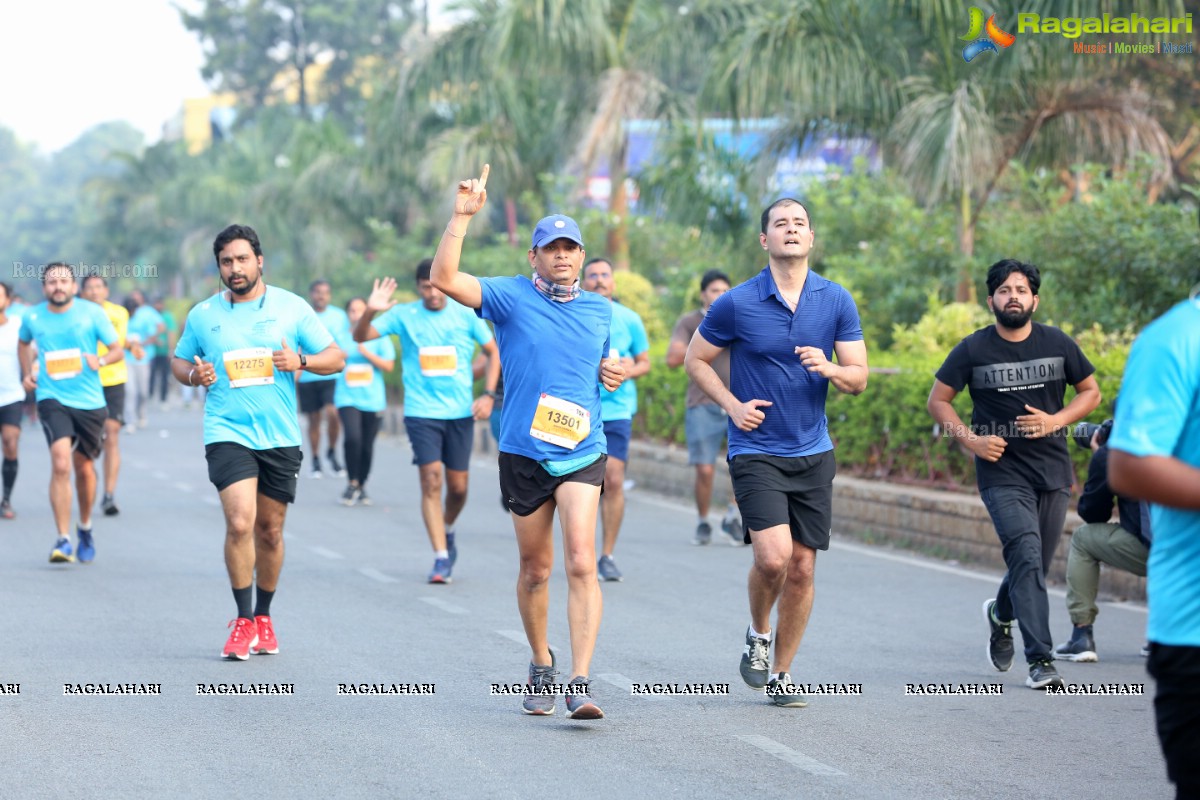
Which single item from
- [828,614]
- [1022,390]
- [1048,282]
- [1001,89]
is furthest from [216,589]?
[1001,89]

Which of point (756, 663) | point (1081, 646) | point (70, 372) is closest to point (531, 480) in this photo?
point (756, 663)

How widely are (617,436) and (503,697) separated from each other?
15.6ft

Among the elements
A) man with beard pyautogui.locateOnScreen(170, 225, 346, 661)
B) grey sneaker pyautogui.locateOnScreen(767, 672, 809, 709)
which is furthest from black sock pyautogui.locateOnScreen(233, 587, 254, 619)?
grey sneaker pyautogui.locateOnScreen(767, 672, 809, 709)

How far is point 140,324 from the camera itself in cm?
2927

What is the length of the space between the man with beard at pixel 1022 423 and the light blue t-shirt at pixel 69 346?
728 cm

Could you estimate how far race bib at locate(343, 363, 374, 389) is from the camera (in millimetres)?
17500

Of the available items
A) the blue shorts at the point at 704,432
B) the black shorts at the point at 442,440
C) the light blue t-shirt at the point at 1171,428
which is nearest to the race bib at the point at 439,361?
the black shorts at the point at 442,440

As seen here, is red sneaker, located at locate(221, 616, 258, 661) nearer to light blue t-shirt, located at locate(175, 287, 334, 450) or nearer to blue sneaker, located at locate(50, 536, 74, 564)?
light blue t-shirt, located at locate(175, 287, 334, 450)

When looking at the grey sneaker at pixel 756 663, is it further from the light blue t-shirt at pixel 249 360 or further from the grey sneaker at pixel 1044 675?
the light blue t-shirt at pixel 249 360

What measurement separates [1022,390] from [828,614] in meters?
2.71

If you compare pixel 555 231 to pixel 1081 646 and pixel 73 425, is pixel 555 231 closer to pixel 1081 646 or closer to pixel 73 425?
pixel 1081 646

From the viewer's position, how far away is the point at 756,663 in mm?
7414

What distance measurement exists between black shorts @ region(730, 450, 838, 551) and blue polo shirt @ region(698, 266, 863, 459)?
0.05m

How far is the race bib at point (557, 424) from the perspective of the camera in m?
6.93
